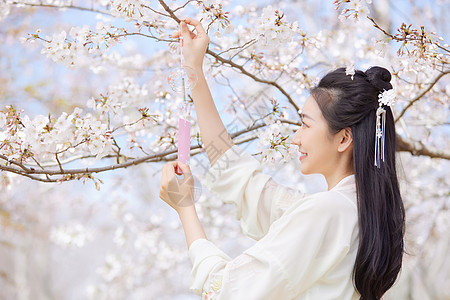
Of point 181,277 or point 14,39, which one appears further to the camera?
point 181,277

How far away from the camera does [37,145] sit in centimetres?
156

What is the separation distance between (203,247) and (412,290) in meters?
3.43

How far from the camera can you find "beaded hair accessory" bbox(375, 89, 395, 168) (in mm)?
1290

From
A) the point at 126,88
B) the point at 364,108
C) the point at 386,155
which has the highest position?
the point at 126,88

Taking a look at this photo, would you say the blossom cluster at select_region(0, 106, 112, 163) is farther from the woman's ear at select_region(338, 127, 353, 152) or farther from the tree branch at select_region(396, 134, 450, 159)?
the tree branch at select_region(396, 134, 450, 159)

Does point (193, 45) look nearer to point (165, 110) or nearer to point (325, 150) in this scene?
point (325, 150)

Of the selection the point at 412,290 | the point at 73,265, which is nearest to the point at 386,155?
the point at 412,290

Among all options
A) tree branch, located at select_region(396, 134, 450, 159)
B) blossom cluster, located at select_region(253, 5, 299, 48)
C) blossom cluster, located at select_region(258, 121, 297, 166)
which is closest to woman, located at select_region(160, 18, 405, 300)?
blossom cluster, located at select_region(258, 121, 297, 166)

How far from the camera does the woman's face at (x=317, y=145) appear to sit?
1348 mm

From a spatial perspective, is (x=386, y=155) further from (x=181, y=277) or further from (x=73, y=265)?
(x=73, y=265)

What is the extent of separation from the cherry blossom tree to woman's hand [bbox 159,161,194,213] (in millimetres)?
181

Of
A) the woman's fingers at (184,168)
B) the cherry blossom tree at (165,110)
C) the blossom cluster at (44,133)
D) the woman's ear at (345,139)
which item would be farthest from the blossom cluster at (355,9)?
the blossom cluster at (44,133)

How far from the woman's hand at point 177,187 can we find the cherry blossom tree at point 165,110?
18 centimetres

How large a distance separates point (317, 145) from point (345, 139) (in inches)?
3.0
